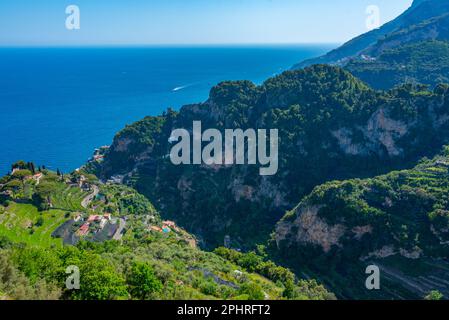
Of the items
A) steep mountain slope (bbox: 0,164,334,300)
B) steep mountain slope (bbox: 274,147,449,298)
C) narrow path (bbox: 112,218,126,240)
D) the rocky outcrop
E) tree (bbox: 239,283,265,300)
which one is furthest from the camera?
narrow path (bbox: 112,218,126,240)

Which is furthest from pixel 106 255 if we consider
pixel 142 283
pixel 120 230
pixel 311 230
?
pixel 311 230

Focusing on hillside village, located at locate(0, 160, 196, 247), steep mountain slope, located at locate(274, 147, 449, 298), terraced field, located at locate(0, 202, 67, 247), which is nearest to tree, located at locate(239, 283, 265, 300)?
steep mountain slope, located at locate(274, 147, 449, 298)

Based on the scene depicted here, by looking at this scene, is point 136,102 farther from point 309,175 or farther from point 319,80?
point 309,175

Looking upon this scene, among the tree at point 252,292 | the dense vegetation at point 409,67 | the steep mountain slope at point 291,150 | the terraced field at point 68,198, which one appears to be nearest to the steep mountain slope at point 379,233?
the steep mountain slope at point 291,150

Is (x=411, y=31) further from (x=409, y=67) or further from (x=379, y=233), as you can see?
(x=379, y=233)

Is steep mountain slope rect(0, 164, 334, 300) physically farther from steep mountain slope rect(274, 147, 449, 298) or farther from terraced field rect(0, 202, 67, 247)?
steep mountain slope rect(274, 147, 449, 298)

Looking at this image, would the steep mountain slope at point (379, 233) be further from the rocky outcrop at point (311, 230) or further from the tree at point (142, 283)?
the tree at point (142, 283)
